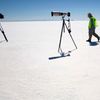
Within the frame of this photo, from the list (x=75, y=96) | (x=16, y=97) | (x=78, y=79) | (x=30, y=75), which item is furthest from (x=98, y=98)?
(x=30, y=75)

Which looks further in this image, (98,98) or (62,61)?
(62,61)

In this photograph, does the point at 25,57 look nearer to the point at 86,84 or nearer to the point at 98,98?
the point at 86,84

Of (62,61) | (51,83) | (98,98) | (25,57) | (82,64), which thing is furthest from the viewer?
(25,57)

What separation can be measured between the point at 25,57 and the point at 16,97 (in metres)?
4.11

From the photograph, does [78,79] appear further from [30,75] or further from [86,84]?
[30,75]

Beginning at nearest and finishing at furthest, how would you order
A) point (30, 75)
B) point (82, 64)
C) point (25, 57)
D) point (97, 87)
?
1. point (97, 87)
2. point (30, 75)
3. point (82, 64)
4. point (25, 57)

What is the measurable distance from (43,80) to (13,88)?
2.89ft

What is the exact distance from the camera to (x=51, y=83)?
514 cm

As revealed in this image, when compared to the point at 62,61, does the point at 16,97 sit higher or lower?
higher

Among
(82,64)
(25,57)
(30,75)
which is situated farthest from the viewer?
(25,57)

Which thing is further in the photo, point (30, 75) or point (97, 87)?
point (30, 75)

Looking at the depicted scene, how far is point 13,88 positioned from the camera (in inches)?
190

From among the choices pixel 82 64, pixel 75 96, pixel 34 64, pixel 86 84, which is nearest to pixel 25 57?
pixel 34 64

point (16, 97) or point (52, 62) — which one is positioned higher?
point (16, 97)
